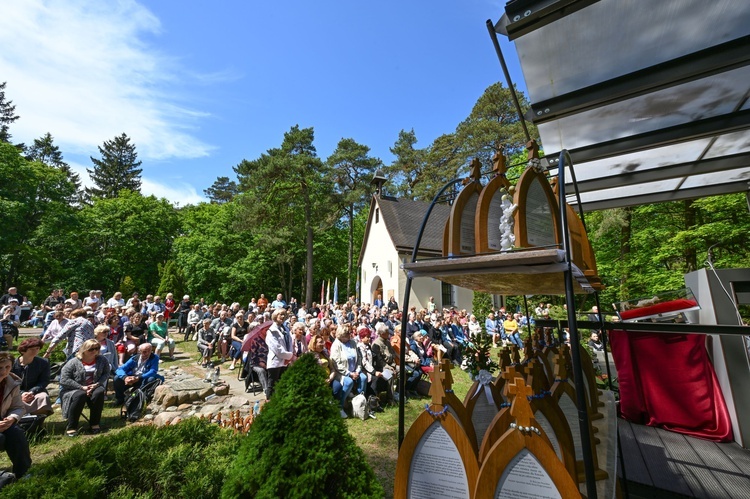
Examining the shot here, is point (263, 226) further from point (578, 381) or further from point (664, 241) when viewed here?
point (578, 381)

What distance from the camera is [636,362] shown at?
4441 millimetres

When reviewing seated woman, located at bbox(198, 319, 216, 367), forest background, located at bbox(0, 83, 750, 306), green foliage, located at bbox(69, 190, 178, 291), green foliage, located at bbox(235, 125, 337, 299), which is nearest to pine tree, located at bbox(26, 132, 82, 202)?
forest background, located at bbox(0, 83, 750, 306)

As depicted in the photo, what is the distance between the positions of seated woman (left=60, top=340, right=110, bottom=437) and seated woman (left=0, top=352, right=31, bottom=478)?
1.39 metres

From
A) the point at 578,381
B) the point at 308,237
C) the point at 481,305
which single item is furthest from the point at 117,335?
the point at 308,237

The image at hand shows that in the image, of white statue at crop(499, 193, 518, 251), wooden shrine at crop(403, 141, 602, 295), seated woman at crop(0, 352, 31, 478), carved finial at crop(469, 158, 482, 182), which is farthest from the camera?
seated woman at crop(0, 352, 31, 478)

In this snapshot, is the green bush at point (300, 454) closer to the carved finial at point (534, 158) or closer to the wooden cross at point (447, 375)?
the wooden cross at point (447, 375)

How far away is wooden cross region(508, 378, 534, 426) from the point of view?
1.58m

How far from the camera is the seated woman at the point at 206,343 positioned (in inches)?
398

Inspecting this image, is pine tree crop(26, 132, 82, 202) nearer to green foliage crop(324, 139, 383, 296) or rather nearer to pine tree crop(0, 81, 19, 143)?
pine tree crop(0, 81, 19, 143)

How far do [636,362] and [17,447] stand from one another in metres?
7.42

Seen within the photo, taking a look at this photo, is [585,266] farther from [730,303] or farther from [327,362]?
[327,362]

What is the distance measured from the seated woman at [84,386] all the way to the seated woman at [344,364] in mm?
3780

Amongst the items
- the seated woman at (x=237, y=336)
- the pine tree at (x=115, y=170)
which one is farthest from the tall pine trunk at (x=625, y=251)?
the pine tree at (x=115, y=170)

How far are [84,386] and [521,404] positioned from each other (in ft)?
21.8
